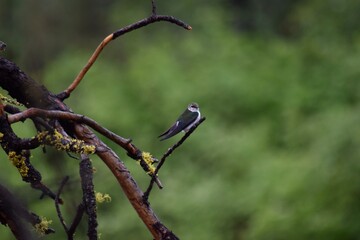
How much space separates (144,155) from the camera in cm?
239

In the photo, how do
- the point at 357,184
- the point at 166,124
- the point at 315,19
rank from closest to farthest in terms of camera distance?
the point at 357,184 < the point at 166,124 < the point at 315,19

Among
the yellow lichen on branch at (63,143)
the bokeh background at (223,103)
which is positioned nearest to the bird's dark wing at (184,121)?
the yellow lichen on branch at (63,143)

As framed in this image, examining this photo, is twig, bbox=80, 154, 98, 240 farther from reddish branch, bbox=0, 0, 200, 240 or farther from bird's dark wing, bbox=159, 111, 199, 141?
bird's dark wing, bbox=159, 111, 199, 141

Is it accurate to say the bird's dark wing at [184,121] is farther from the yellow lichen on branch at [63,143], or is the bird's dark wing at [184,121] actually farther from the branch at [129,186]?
the yellow lichen on branch at [63,143]

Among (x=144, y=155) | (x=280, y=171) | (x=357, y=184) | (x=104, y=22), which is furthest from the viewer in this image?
(x=104, y=22)

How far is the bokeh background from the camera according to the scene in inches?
326

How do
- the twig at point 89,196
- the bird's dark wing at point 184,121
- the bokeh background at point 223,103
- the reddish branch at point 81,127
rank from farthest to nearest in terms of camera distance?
the bokeh background at point 223,103 → the bird's dark wing at point 184,121 → the reddish branch at point 81,127 → the twig at point 89,196

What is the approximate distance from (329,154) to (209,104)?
489 centimetres

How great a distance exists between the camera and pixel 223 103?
13133 millimetres

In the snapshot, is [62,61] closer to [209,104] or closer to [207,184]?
[209,104]

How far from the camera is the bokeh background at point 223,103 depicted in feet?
27.1

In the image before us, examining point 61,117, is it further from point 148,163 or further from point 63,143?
point 148,163

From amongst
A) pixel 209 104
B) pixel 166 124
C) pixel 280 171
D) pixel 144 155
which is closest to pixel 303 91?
pixel 209 104

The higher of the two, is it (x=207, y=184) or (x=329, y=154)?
(x=207, y=184)
